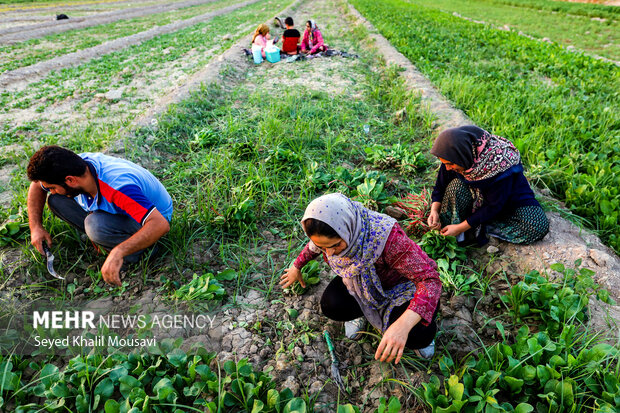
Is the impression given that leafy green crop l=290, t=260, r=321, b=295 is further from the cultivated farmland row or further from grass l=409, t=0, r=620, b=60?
grass l=409, t=0, r=620, b=60

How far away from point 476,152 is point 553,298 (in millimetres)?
949

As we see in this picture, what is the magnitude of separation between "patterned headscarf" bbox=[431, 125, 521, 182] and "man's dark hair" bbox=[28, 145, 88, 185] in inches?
85.3

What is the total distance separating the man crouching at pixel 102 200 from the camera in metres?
1.83

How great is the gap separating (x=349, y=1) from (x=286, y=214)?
21493 millimetres

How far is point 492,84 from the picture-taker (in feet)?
17.6

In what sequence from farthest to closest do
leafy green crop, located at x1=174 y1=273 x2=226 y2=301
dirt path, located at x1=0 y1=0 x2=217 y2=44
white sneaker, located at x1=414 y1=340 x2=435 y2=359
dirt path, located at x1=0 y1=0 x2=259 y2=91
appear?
dirt path, located at x1=0 y1=0 x2=217 y2=44 < dirt path, located at x1=0 y1=0 x2=259 y2=91 < leafy green crop, located at x1=174 y1=273 x2=226 y2=301 < white sneaker, located at x1=414 y1=340 x2=435 y2=359

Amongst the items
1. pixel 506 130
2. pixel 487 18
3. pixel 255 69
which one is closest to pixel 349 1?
pixel 487 18

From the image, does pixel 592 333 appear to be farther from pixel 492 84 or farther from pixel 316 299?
pixel 492 84

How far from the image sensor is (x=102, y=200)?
2.09 meters

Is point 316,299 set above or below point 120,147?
below

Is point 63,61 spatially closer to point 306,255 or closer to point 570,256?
point 306,255

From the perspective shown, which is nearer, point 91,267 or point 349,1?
point 91,267

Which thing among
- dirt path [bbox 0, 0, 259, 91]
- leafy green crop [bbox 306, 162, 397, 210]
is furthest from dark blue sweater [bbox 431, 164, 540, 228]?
dirt path [bbox 0, 0, 259, 91]

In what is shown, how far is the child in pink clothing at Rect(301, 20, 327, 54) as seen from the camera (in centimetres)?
765
